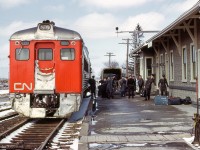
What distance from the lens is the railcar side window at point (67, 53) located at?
14.1 meters

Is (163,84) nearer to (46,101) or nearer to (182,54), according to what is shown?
(182,54)

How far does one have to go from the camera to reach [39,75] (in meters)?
13.9

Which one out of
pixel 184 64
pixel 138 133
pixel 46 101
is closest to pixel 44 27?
pixel 46 101

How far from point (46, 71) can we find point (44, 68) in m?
0.14

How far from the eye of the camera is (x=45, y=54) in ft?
46.5

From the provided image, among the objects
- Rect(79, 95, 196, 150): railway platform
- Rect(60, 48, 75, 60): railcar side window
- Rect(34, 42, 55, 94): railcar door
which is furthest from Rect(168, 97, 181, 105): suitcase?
Rect(34, 42, 55, 94): railcar door

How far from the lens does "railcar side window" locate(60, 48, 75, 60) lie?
46.1 feet

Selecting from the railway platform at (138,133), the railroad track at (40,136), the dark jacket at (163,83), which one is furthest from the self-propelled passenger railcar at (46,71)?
the dark jacket at (163,83)

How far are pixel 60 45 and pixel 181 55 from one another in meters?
8.83

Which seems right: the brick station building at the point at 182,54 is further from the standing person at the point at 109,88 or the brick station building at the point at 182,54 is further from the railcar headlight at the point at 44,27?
the railcar headlight at the point at 44,27

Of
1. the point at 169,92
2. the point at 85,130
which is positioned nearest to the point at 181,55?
the point at 169,92

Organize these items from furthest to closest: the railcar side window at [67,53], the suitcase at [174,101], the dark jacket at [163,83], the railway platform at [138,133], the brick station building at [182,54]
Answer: the dark jacket at [163,83] → the suitcase at [174,101] → the brick station building at [182,54] → the railcar side window at [67,53] → the railway platform at [138,133]

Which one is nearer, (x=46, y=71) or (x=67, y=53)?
(x=46, y=71)

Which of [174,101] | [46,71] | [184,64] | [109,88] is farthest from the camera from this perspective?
[109,88]
